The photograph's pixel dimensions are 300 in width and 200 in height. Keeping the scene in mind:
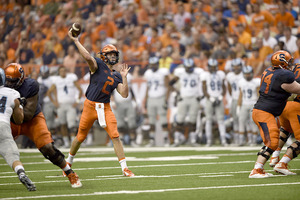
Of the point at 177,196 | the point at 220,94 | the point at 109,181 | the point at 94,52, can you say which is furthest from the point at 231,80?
the point at 177,196

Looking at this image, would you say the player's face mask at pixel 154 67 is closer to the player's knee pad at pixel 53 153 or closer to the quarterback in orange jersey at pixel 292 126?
the quarterback in orange jersey at pixel 292 126

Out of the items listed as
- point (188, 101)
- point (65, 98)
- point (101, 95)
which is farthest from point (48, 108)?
point (101, 95)

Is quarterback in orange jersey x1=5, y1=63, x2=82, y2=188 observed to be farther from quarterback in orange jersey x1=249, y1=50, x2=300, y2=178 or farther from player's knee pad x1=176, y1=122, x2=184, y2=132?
player's knee pad x1=176, y1=122, x2=184, y2=132

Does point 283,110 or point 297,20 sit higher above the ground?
point 297,20

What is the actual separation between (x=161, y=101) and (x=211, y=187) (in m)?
9.24

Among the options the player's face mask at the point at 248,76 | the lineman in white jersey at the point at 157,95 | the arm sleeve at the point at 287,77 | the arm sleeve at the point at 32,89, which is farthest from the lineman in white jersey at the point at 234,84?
the arm sleeve at the point at 32,89

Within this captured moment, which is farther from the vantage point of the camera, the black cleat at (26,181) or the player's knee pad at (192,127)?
the player's knee pad at (192,127)

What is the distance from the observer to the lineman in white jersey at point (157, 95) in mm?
16609

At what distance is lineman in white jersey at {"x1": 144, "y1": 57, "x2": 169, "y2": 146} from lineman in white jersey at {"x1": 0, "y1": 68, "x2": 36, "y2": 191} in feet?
31.1

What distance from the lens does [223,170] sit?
9.59 metres

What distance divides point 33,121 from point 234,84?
373 inches

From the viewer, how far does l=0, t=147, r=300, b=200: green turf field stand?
6875 millimetres

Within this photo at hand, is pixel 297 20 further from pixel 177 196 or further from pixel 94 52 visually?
pixel 177 196

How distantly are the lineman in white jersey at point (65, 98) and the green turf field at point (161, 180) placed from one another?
386cm
